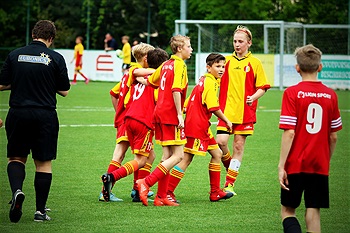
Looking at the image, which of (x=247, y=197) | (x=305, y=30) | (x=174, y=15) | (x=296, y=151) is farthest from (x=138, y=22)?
(x=296, y=151)

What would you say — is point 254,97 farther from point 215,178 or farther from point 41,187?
point 41,187

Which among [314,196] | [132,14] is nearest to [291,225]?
[314,196]

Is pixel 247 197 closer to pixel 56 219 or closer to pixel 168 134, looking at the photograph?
pixel 168 134

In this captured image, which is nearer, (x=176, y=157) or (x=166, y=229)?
(x=166, y=229)

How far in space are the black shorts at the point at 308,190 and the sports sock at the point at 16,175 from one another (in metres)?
2.92

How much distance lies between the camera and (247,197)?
10320mm

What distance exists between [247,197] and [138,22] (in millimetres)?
45787

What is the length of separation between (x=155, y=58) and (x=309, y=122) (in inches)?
138

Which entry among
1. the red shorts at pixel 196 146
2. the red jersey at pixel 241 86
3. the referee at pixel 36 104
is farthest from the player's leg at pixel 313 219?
the red jersey at pixel 241 86

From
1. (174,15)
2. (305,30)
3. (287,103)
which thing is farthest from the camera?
(174,15)

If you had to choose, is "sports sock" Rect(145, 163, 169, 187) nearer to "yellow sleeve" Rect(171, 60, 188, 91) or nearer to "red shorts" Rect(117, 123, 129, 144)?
"red shorts" Rect(117, 123, 129, 144)

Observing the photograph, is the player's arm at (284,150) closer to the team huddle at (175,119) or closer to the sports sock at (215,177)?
the team huddle at (175,119)

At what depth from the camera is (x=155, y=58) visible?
9891mm

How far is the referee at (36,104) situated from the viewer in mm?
8383
